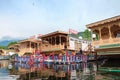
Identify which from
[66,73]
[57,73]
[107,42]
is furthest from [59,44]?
[66,73]

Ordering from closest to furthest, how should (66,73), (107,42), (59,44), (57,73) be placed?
1. (66,73)
2. (57,73)
3. (107,42)
4. (59,44)

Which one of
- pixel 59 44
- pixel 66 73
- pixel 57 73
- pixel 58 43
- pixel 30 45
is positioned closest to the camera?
pixel 66 73

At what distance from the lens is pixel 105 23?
24281 mm

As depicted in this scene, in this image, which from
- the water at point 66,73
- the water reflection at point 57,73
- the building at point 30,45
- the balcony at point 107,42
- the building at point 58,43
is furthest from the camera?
the building at point 30,45

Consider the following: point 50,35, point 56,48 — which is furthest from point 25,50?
point 56,48

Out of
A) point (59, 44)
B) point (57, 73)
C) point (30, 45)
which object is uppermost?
point (30, 45)

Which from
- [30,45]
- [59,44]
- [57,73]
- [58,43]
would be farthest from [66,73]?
[30,45]

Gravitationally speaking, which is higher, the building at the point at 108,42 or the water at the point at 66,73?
the building at the point at 108,42

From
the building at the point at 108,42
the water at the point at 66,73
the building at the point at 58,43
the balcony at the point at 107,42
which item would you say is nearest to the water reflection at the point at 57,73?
the water at the point at 66,73

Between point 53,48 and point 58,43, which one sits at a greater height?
point 58,43

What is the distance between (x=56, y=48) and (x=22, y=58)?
863 cm

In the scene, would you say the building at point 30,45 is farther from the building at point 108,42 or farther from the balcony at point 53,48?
the building at point 108,42

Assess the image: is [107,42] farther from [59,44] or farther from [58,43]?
A: [58,43]

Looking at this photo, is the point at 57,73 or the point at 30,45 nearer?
the point at 57,73
